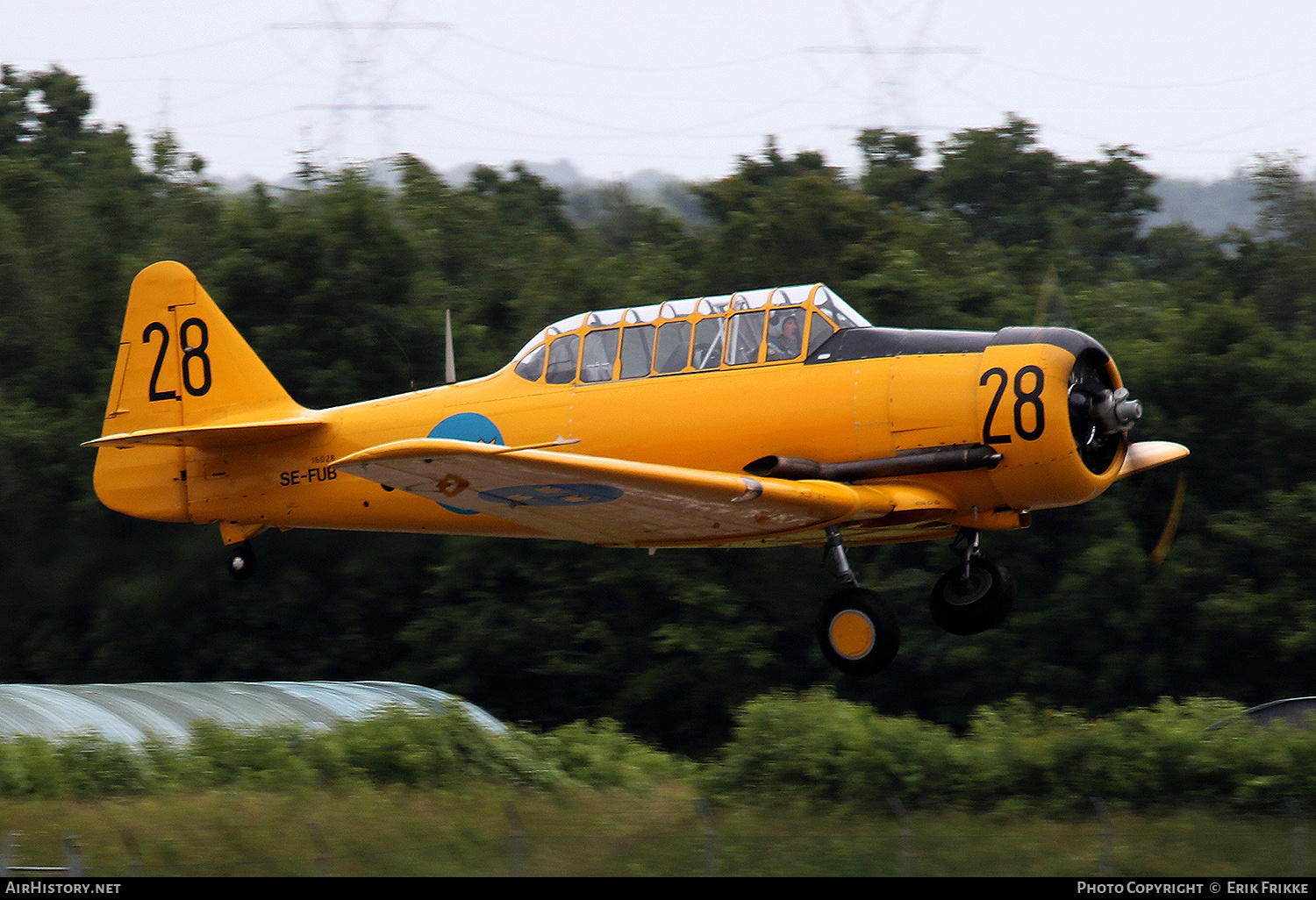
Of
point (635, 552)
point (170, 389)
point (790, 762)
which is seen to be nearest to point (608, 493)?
point (790, 762)

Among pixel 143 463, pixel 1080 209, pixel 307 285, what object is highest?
pixel 1080 209

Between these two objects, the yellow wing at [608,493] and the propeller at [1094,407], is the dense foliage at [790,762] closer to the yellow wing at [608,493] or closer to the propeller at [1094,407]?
the yellow wing at [608,493]

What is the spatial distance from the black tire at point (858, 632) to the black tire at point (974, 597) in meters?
0.90

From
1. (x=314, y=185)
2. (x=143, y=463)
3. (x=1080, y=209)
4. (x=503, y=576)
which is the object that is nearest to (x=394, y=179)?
(x=314, y=185)

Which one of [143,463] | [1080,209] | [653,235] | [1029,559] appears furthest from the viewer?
[1080,209]

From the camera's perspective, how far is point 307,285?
2459 cm

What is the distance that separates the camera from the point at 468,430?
12.1 metres

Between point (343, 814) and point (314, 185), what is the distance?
19.3 meters

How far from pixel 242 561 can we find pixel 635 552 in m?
10.9

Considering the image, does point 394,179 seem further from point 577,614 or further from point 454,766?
point 454,766

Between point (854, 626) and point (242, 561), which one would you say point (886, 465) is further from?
point (242, 561)

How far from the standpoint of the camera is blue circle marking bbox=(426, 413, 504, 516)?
1195 cm

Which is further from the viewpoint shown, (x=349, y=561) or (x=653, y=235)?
(x=653, y=235)
